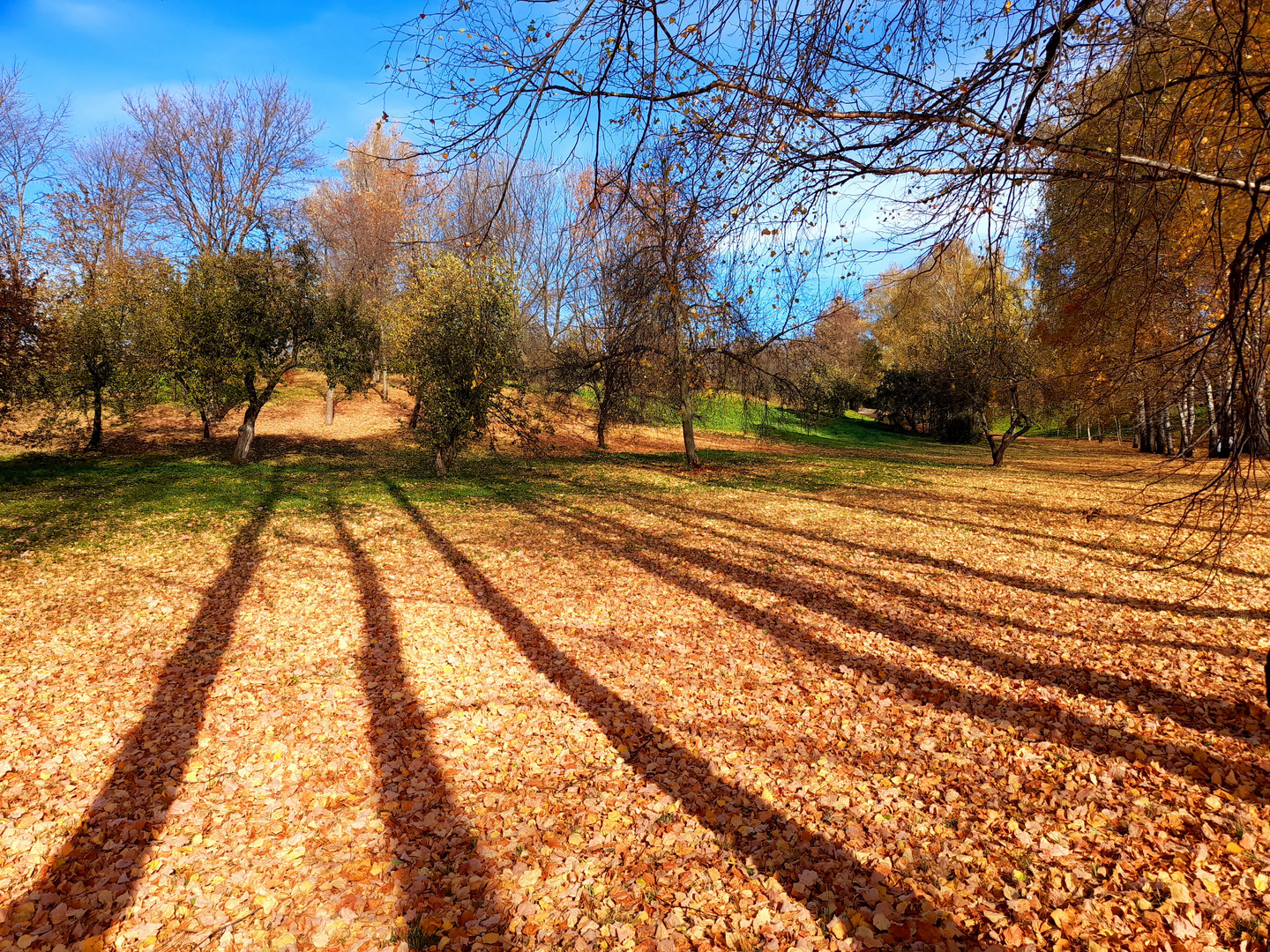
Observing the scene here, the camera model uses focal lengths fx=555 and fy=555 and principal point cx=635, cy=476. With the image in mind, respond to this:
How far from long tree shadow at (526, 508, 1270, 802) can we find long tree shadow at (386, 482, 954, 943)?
2013 millimetres

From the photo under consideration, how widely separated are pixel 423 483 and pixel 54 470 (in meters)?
9.07

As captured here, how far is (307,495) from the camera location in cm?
1317

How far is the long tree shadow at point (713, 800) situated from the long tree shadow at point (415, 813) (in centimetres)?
128

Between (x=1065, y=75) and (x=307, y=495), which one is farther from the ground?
(x=1065, y=75)

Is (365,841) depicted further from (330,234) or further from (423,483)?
(330,234)

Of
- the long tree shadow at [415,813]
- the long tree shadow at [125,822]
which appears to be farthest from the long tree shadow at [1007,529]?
the long tree shadow at [125,822]

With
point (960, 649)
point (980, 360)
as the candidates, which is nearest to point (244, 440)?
point (960, 649)

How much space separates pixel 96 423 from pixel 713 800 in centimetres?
2275

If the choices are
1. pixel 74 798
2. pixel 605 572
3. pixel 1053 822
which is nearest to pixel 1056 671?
pixel 1053 822

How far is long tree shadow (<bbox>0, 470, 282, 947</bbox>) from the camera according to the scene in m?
2.95

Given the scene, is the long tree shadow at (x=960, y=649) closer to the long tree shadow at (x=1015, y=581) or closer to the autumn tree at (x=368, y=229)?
the long tree shadow at (x=1015, y=581)

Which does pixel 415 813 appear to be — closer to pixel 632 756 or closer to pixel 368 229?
pixel 632 756

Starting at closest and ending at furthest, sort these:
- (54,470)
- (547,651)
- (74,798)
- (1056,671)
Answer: (74,798) < (1056,671) < (547,651) < (54,470)

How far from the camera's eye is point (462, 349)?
1421 centimetres
